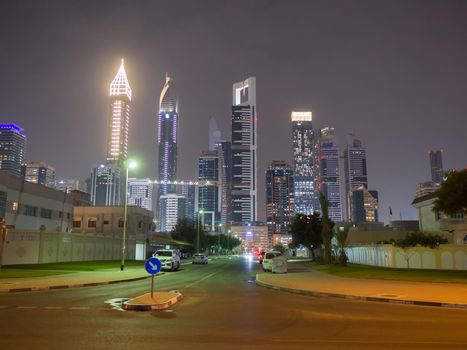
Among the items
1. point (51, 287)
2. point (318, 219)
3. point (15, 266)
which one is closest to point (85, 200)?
point (318, 219)

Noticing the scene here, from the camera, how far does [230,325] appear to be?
12.0 meters

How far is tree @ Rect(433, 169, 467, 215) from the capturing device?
38.8 metres

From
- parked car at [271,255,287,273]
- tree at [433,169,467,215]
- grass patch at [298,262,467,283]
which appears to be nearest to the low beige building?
parked car at [271,255,287,273]

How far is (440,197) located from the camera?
41.0m

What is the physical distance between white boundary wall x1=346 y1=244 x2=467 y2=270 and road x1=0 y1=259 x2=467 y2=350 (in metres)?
28.1

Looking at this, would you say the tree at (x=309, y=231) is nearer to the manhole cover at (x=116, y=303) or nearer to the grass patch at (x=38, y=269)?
the grass patch at (x=38, y=269)

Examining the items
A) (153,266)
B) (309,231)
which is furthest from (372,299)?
(309,231)

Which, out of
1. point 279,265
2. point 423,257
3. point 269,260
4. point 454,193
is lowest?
point 279,265

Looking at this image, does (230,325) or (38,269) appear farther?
(38,269)

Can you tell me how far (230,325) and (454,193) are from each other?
1306 inches

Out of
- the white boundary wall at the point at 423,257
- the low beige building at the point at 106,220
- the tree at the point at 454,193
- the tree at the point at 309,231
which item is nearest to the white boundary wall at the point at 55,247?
the low beige building at the point at 106,220

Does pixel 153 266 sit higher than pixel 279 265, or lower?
higher

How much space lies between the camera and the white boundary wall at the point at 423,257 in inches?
1638

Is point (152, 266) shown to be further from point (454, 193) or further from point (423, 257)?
point (423, 257)
